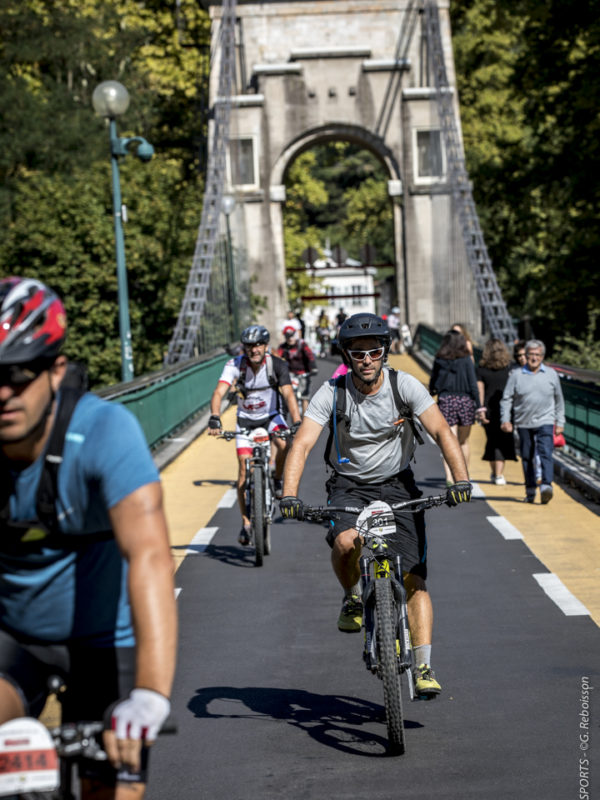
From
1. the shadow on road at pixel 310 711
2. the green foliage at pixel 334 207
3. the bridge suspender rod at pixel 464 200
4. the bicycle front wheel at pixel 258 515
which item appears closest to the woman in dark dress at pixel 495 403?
the bicycle front wheel at pixel 258 515

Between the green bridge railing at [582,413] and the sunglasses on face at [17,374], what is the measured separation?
12.1 meters

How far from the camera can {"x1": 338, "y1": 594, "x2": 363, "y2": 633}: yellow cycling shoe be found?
618cm

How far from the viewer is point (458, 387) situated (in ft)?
45.4

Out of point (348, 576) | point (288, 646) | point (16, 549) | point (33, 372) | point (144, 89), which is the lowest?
point (288, 646)

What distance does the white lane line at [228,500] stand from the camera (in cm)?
1364

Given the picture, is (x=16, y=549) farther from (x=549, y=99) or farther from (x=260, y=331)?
(x=549, y=99)

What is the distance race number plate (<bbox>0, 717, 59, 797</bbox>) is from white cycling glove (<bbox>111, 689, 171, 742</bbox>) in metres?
0.13

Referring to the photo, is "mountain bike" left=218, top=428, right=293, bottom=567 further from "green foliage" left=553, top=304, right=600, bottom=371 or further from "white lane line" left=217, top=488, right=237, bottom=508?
"green foliage" left=553, top=304, right=600, bottom=371

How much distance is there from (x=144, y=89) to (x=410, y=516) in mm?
53584

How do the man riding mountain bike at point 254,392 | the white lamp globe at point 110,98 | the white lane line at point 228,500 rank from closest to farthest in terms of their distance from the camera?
the man riding mountain bike at point 254,392 < the white lane line at point 228,500 < the white lamp globe at point 110,98

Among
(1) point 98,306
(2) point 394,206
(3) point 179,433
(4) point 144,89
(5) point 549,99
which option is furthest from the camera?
(4) point 144,89

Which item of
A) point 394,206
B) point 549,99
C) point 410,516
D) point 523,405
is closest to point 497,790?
point 410,516

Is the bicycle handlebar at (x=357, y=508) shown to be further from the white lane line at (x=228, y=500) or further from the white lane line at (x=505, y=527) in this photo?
the white lane line at (x=228, y=500)

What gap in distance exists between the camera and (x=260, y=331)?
1062cm
